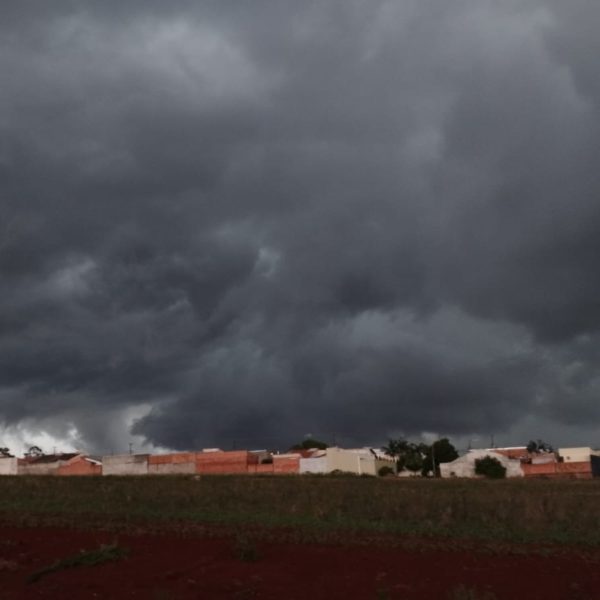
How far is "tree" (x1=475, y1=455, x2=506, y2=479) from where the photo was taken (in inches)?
3632

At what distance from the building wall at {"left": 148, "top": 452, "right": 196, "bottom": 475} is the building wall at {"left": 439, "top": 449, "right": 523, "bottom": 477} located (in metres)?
30.2

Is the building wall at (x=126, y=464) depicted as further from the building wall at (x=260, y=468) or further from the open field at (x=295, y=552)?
the open field at (x=295, y=552)

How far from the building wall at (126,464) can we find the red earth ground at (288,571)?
3104 inches

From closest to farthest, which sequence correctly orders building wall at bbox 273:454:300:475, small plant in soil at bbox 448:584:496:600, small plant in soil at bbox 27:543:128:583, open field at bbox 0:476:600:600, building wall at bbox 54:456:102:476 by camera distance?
small plant in soil at bbox 448:584:496:600
open field at bbox 0:476:600:600
small plant in soil at bbox 27:543:128:583
building wall at bbox 273:454:300:475
building wall at bbox 54:456:102:476

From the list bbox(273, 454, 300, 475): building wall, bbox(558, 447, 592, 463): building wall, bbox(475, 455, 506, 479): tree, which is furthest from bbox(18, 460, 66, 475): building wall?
bbox(558, 447, 592, 463): building wall

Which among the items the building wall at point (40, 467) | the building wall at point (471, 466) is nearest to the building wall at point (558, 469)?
the building wall at point (471, 466)

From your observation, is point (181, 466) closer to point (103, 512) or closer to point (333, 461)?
point (333, 461)

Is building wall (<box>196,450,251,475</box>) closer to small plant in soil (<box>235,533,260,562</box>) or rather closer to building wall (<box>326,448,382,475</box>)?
building wall (<box>326,448,382,475</box>)

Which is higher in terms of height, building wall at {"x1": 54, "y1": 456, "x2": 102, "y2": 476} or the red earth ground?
building wall at {"x1": 54, "y1": 456, "x2": 102, "y2": 476}

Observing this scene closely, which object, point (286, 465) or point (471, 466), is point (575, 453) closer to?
point (471, 466)

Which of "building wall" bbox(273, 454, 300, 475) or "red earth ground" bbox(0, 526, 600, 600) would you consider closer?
"red earth ground" bbox(0, 526, 600, 600)

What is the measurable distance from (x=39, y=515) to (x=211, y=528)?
5994 millimetres

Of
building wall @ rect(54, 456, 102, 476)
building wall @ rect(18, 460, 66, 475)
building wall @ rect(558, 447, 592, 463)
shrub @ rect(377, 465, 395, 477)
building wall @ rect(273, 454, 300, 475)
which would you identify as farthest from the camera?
building wall @ rect(558, 447, 592, 463)

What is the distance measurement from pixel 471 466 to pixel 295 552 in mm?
82688
